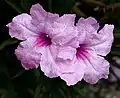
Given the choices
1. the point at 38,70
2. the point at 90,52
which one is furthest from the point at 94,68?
the point at 38,70

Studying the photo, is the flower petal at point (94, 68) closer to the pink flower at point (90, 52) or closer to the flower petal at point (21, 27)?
the pink flower at point (90, 52)

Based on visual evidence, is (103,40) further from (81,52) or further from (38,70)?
(38,70)

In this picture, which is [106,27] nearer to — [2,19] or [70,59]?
[70,59]

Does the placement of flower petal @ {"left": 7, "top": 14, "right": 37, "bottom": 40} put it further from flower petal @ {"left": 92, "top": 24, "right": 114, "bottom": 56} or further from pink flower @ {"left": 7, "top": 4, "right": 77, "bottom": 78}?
flower petal @ {"left": 92, "top": 24, "right": 114, "bottom": 56}

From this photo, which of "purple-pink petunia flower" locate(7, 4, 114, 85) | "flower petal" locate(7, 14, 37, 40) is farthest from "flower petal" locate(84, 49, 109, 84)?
"flower petal" locate(7, 14, 37, 40)

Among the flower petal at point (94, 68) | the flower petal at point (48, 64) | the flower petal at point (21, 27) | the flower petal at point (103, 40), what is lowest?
the flower petal at point (94, 68)

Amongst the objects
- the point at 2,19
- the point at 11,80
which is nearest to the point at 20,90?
the point at 11,80

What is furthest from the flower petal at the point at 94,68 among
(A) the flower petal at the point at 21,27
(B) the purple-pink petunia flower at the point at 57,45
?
(A) the flower petal at the point at 21,27
